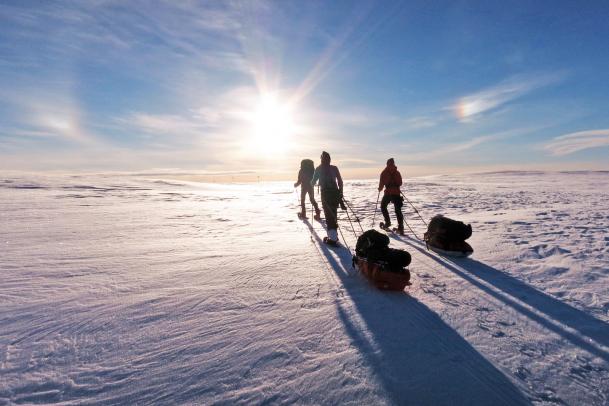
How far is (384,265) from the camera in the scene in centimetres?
404

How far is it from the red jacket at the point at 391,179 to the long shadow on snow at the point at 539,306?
3.14m

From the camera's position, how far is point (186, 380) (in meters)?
2.33

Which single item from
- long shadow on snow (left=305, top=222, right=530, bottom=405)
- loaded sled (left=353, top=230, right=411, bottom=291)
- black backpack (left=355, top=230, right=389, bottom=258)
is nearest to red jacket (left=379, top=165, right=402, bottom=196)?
black backpack (left=355, top=230, right=389, bottom=258)

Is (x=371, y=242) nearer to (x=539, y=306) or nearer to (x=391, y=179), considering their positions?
(x=539, y=306)

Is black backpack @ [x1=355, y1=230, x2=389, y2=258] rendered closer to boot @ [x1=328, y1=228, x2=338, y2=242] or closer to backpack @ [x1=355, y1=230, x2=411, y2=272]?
backpack @ [x1=355, y1=230, x2=411, y2=272]

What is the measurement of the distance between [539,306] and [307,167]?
7655mm

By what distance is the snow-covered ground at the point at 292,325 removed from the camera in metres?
2.26

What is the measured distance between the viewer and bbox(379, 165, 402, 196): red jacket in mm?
7922

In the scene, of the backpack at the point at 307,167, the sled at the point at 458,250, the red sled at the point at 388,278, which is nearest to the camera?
the red sled at the point at 388,278

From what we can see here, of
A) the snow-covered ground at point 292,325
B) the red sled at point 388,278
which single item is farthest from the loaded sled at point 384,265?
the snow-covered ground at point 292,325

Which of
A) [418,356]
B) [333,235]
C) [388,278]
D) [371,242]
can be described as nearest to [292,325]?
[418,356]

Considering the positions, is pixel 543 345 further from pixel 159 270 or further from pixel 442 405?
pixel 159 270

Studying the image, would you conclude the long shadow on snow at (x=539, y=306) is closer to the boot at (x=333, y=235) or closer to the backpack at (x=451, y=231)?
the backpack at (x=451, y=231)

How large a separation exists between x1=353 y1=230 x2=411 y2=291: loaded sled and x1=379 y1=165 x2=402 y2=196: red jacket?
377 cm
